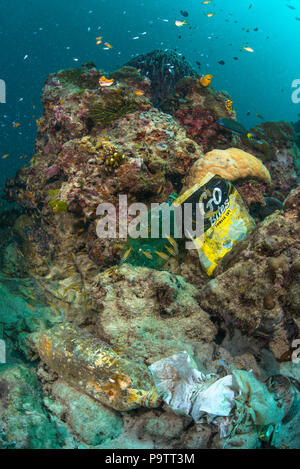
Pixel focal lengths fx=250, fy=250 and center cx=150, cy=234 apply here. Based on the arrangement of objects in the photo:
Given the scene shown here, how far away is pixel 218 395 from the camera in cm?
211

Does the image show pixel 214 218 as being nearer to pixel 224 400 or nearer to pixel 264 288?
pixel 264 288

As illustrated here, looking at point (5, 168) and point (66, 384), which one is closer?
point (66, 384)

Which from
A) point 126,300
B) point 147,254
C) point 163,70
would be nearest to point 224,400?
point 126,300

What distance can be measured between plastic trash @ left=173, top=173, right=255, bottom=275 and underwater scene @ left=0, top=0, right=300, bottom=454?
0.08ft

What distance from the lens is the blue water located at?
60.8m

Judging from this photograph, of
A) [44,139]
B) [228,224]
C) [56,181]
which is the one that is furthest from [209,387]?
[44,139]

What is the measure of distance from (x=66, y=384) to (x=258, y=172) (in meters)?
5.22

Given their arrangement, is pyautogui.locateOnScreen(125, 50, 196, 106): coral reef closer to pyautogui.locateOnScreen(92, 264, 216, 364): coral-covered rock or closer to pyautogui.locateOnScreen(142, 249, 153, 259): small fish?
pyautogui.locateOnScreen(142, 249, 153, 259): small fish

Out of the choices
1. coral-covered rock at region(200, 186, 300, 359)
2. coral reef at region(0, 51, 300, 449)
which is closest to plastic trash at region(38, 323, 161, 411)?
coral reef at region(0, 51, 300, 449)

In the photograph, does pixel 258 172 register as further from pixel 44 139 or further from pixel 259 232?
pixel 44 139

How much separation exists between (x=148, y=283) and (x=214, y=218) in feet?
4.92

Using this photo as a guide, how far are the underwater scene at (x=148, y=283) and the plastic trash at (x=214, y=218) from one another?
0.9 inches

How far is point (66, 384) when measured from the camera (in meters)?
2.85

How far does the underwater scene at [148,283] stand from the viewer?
2.32 metres
